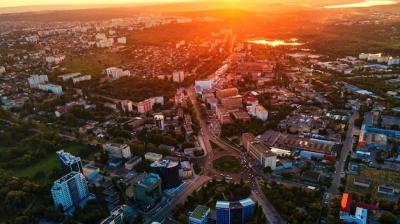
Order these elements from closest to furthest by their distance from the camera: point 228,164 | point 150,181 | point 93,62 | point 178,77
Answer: point 150,181, point 228,164, point 178,77, point 93,62

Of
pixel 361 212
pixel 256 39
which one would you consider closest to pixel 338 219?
pixel 361 212

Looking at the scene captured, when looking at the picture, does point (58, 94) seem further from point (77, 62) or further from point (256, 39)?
point (256, 39)

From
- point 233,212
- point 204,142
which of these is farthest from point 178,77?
point 233,212

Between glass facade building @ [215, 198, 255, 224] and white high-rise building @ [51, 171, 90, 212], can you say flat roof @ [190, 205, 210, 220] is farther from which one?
white high-rise building @ [51, 171, 90, 212]

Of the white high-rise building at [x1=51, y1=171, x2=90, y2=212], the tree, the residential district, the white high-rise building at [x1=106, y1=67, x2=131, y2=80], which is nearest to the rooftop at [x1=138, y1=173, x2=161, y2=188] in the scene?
the residential district

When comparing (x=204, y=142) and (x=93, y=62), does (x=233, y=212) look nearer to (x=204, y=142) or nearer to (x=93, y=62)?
Answer: (x=204, y=142)

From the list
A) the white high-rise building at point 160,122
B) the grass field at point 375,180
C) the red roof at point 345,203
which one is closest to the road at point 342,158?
the grass field at point 375,180

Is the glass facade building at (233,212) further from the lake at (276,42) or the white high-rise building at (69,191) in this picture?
the lake at (276,42)
